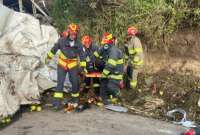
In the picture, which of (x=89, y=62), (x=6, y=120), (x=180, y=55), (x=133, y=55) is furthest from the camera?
(x=180, y=55)

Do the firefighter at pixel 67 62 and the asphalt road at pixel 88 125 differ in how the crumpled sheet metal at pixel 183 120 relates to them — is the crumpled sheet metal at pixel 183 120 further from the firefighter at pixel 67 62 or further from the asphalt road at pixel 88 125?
the firefighter at pixel 67 62

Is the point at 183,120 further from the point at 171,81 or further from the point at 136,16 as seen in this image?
the point at 136,16

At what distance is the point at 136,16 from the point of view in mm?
13781

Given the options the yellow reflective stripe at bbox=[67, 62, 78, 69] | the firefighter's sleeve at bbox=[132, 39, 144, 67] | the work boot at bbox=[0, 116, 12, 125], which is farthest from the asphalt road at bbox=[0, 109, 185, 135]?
the firefighter's sleeve at bbox=[132, 39, 144, 67]

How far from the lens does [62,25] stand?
15.0 m

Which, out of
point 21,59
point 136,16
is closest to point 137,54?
point 136,16

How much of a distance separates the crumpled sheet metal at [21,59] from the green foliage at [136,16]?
3.76 ft

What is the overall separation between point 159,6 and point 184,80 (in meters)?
2.16

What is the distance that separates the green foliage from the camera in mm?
13469

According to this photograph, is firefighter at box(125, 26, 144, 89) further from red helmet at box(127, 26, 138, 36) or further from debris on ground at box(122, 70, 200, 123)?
debris on ground at box(122, 70, 200, 123)

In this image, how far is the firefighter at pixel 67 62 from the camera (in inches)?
477


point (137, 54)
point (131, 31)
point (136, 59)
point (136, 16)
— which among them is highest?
point (136, 16)

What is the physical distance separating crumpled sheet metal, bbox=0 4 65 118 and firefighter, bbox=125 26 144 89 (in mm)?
2076

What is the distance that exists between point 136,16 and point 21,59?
3424mm
